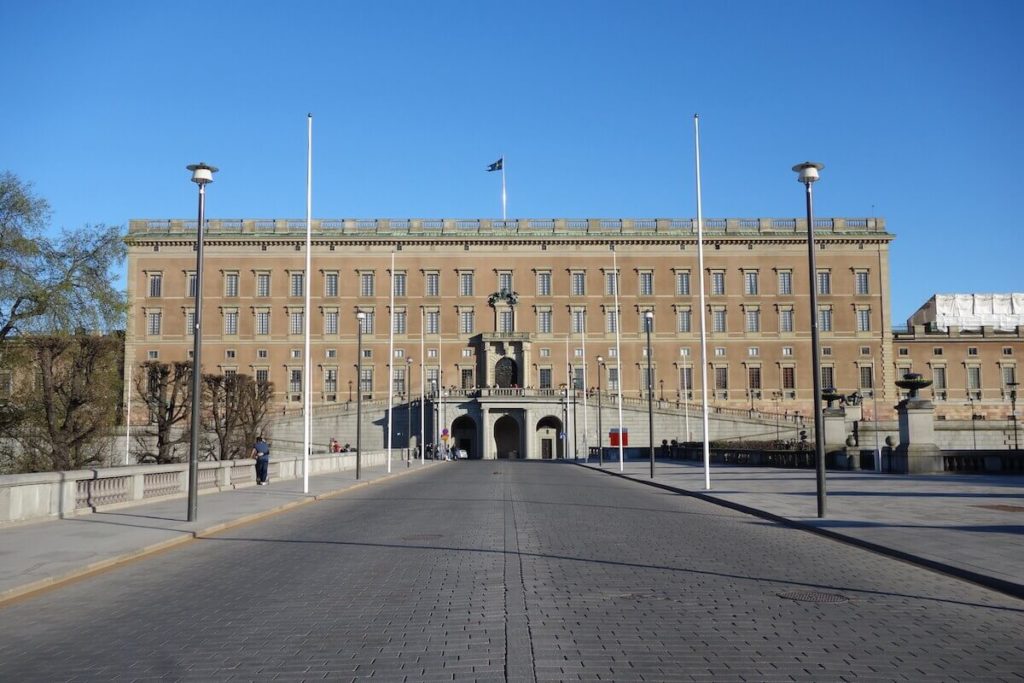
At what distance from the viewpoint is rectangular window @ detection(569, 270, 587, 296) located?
100m

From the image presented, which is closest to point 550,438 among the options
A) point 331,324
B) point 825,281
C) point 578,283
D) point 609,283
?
point 578,283

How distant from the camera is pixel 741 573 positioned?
1182 centimetres

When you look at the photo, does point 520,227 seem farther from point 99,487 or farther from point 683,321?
point 99,487

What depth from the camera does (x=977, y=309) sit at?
11038 cm

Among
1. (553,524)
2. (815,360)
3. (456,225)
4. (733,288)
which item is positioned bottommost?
(553,524)

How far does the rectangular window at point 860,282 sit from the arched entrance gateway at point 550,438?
112 feet

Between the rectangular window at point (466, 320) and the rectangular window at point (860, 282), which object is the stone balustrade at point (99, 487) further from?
the rectangular window at point (860, 282)

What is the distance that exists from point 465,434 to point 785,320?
114ft

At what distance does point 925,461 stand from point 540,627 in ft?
103

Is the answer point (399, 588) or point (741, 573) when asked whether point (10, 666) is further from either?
point (741, 573)

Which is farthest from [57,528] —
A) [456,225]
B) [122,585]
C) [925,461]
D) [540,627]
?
[456,225]

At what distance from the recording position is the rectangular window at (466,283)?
10031 cm

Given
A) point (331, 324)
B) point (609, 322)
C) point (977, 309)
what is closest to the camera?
point (331, 324)

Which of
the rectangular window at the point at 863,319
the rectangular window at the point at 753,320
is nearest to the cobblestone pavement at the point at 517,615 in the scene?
the rectangular window at the point at 753,320
